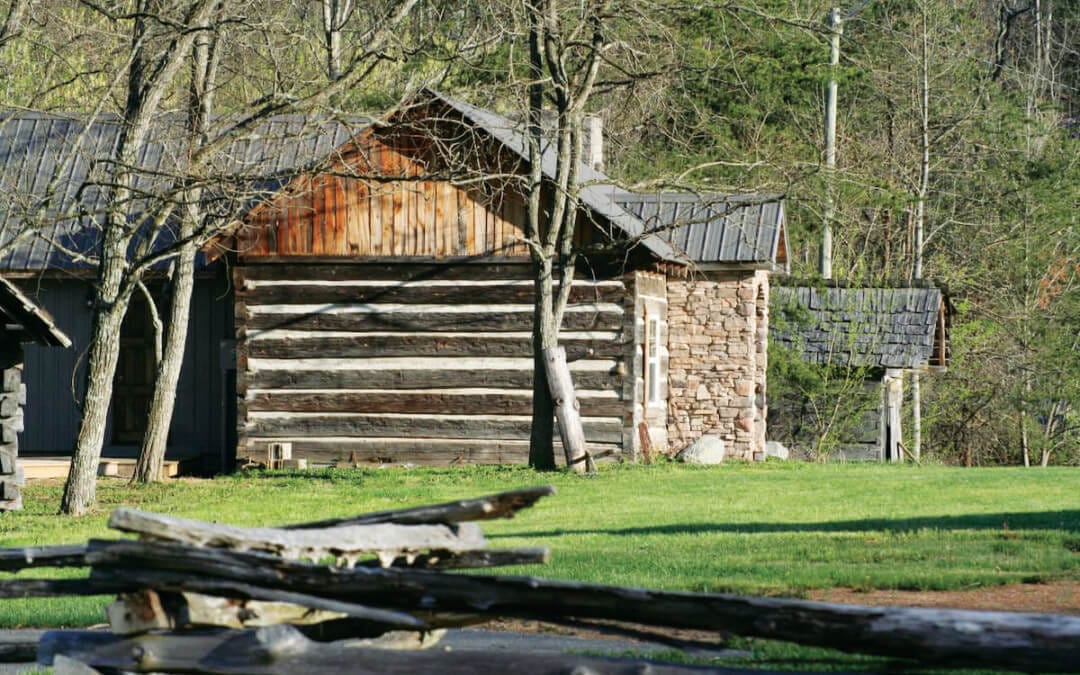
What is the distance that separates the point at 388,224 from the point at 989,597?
15.0m

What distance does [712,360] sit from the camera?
2700 cm

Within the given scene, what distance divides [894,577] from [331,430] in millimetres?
14252

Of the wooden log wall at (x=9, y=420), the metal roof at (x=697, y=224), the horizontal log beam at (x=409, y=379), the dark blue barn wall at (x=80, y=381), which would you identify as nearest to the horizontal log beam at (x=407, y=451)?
the horizontal log beam at (x=409, y=379)

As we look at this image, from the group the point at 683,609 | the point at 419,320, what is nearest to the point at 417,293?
the point at 419,320

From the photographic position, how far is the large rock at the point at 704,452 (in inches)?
1001

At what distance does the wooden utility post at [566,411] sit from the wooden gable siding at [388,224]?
249 cm

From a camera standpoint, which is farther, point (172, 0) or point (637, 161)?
point (637, 161)

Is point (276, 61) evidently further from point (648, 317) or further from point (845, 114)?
point (845, 114)

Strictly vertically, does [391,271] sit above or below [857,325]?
above

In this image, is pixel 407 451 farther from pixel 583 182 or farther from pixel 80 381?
pixel 80 381

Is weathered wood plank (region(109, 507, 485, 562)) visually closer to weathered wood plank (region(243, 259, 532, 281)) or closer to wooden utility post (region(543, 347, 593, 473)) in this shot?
wooden utility post (region(543, 347, 593, 473))

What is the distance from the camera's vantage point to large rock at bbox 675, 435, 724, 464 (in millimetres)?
25422

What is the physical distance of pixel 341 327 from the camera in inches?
955

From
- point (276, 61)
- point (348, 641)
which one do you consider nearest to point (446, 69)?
point (276, 61)
